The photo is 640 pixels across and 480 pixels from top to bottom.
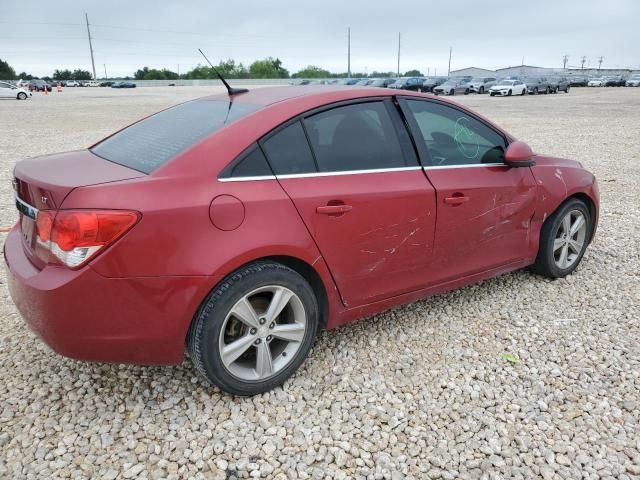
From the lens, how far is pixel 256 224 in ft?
8.28

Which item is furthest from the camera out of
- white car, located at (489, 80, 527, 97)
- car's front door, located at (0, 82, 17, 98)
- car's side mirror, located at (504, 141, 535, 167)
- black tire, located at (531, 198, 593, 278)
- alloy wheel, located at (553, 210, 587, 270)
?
white car, located at (489, 80, 527, 97)

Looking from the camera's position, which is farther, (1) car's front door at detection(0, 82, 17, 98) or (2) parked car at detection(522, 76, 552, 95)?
(2) parked car at detection(522, 76, 552, 95)

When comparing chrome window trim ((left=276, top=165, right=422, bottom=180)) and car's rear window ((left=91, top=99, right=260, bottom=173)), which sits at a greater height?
car's rear window ((left=91, top=99, right=260, bottom=173))

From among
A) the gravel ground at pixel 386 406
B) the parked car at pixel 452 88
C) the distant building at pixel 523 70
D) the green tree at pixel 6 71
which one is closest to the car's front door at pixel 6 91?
the parked car at pixel 452 88

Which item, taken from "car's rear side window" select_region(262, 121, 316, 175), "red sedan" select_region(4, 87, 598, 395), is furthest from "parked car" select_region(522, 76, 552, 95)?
"car's rear side window" select_region(262, 121, 316, 175)

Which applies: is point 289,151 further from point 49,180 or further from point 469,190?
point 469,190

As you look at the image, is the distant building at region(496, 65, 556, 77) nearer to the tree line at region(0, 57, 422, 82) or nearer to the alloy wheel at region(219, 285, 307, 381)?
the tree line at region(0, 57, 422, 82)

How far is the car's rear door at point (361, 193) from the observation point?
275cm

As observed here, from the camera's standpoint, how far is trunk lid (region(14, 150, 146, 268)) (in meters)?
2.38

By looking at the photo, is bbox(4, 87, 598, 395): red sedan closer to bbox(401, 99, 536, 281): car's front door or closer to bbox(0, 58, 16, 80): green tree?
bbox(401, 99, 536, 281): car's front door

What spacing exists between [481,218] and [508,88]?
130 feet

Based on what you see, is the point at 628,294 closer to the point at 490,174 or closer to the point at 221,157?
the point at 490,174

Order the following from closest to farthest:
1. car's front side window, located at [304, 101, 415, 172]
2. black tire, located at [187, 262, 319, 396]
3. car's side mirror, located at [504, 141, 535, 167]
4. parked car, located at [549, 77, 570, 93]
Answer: black tire, located at [187, 262, 319, 396]
car's front side window, located at [304, 101, 415, 172]
car's side mirror, located at [504, 141, 535, 167]
parked car, located at [549, 77, 570, 93]

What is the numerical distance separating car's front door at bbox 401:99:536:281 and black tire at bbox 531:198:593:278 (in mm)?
317
